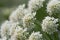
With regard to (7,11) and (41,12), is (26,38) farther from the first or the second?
(7,11)

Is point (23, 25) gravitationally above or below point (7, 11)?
below

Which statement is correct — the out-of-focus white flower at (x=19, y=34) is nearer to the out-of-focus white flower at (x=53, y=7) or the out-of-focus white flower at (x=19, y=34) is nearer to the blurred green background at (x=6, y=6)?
the out-of-focus white flower at (x=53, y=7)

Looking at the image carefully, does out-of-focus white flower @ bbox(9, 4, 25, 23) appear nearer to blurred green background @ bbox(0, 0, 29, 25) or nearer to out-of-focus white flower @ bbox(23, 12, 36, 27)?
out-of-focus white flower @ bbox(23, 12, 36, 27)

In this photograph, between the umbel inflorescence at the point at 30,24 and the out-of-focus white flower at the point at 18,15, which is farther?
the out-of-focus white flower at the point at 18,15

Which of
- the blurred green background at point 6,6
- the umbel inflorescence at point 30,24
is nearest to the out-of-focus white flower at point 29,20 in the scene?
the umbel inflorescence at point 30,24

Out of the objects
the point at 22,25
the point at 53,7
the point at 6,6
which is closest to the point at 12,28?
the point at 22,25

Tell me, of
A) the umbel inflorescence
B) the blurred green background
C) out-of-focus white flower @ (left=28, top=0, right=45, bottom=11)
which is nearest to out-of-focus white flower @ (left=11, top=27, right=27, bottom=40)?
the umbel inflorescence

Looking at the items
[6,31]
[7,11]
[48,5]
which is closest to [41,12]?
[48,5]
